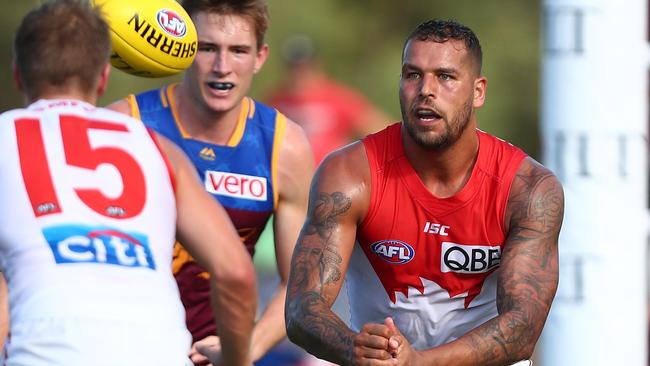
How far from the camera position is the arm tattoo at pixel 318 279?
219 inches

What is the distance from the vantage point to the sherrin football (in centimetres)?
633

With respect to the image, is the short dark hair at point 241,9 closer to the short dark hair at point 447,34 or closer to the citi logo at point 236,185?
the citi logo at point 236,185

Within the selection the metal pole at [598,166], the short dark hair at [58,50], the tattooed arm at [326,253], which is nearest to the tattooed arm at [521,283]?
the tattooed arm at [326,253]

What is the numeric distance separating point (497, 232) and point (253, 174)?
4.75 ft

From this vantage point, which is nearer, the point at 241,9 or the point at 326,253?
the point at 326,253

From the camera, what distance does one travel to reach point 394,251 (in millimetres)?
5906

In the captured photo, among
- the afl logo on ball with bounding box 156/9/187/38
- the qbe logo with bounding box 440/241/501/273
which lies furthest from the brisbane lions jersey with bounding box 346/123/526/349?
the afl logo on ball with bounding box 156/9/187/38

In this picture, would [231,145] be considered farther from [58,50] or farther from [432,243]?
[58,50]

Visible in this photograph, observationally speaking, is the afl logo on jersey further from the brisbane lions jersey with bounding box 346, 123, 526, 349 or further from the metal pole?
the metal pole

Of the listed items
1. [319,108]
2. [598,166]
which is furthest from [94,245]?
[319,108]

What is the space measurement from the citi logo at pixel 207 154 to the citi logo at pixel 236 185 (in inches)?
2.7

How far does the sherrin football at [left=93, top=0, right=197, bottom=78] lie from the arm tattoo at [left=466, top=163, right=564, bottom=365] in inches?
63.5

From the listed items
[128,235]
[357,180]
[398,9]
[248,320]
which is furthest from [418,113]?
[398,9]

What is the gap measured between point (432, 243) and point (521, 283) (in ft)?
1.43
